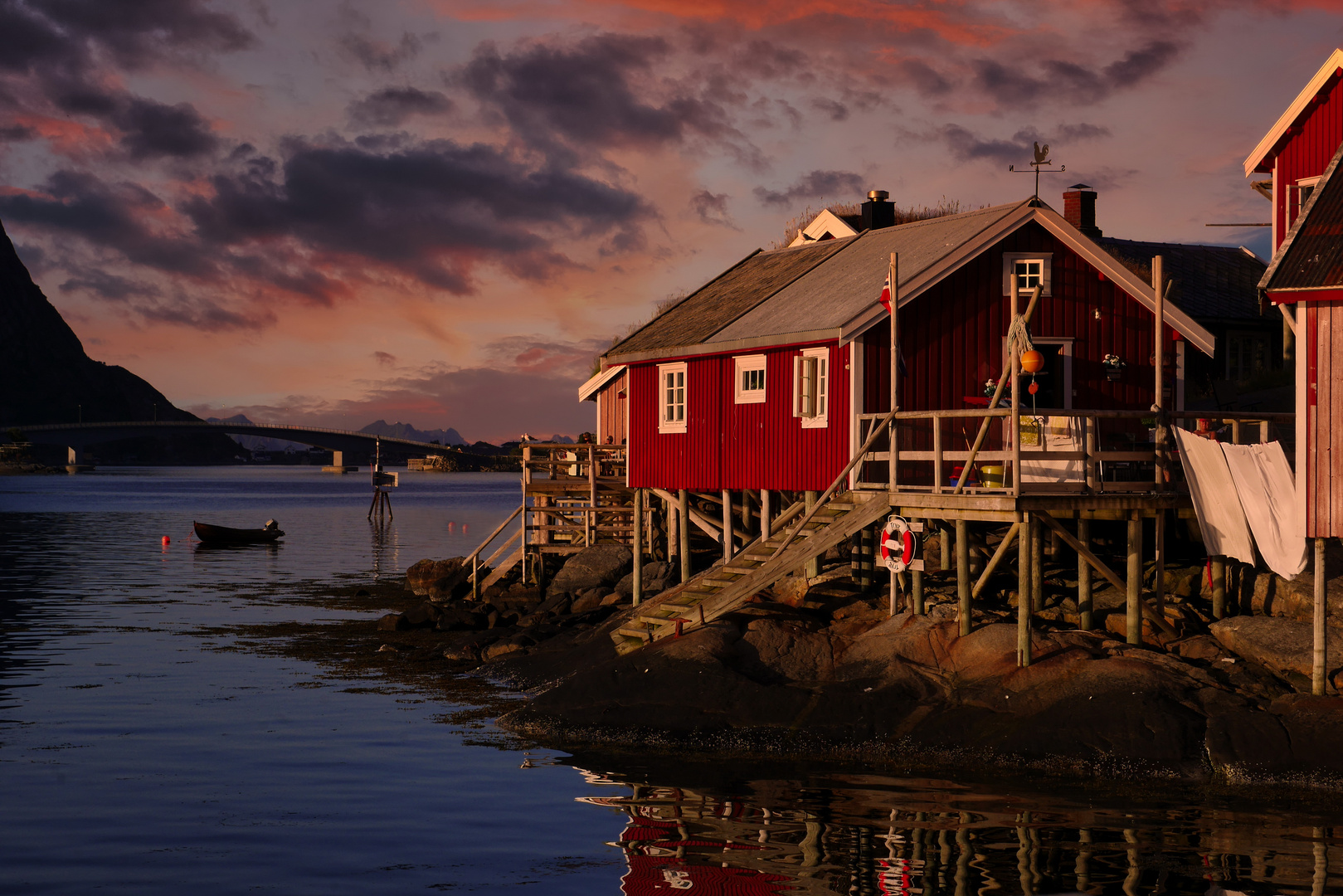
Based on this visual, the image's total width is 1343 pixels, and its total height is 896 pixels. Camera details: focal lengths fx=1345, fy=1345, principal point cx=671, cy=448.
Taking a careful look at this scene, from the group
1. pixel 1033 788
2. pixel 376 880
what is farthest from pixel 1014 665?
pixel 376 880

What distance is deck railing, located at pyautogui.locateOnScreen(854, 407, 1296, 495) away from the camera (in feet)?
69.5

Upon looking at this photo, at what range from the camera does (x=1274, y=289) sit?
18.0 m

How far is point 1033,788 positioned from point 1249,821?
256 centimetres

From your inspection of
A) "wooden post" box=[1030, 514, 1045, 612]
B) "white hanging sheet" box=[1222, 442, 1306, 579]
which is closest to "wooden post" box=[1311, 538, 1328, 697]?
"white hanging sheet" box=[1222, 442, 1306, 579]

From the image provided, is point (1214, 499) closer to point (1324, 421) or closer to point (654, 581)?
point (1324, 421)

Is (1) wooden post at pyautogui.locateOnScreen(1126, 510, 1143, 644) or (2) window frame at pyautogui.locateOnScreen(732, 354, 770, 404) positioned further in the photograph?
(2) window frame at pyautogui.locateOnScreen(732, 354, 770, 404)

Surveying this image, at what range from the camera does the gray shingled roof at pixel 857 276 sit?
2520 centimetres

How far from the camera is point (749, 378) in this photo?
27328 millimetres

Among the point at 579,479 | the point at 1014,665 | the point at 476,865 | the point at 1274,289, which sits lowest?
the point at 476,865

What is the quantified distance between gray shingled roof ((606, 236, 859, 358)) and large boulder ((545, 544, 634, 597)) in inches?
217

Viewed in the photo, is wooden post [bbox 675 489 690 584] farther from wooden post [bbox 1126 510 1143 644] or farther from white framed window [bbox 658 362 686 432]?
wooden post [bbox 1126 510 1143 644]

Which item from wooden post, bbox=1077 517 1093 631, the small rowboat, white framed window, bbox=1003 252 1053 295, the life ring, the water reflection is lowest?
the water reflection

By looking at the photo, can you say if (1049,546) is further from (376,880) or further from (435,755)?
(376,880)

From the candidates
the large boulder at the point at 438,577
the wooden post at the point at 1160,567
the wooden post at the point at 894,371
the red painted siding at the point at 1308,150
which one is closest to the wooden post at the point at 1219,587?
the wooden post at the point at 1160,567
